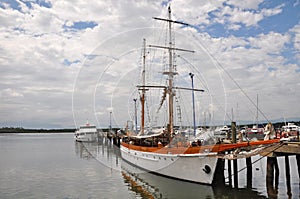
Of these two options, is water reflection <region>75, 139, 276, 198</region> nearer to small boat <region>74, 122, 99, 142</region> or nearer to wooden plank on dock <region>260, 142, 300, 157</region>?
wooden plank on dock <region>260, 142, 300, 157</region>

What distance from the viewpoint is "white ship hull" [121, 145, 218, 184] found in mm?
25219

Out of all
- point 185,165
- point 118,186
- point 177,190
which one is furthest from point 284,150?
point 118,186

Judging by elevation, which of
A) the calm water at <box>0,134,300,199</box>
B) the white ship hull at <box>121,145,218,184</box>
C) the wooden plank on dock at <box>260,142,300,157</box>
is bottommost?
the calm water at <box>0,134,300,199</box>

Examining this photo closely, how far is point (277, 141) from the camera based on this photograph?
72.5 feet

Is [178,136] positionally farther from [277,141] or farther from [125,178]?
[277,141]

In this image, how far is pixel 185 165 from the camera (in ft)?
88.5

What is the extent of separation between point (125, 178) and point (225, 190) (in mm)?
10928

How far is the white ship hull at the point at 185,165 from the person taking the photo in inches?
993

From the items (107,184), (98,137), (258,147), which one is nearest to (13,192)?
(107,184)

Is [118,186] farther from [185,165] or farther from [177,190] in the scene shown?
[185,165]

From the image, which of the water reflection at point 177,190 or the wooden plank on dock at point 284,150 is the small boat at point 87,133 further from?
the wooden plank on dock at point 284,150

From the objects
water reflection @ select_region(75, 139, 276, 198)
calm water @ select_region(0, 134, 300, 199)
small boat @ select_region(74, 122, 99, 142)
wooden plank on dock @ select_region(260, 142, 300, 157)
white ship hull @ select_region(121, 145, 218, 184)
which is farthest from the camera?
small boat @ select_region(74, 122, 99, 142)

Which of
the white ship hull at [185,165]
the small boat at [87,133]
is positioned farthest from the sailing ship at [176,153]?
Answer: the small boat at [87,133]

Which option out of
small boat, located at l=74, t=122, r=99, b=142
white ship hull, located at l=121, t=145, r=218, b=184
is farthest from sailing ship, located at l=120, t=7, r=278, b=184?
small boat, located at l=74, t=122, r=99, b=142
